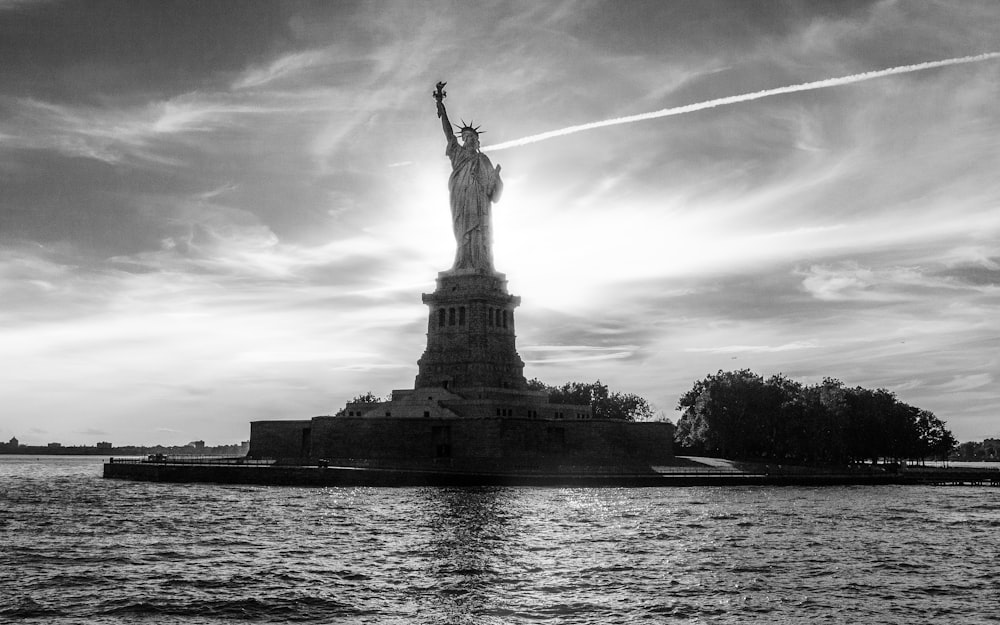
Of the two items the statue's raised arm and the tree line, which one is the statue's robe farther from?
the tree line

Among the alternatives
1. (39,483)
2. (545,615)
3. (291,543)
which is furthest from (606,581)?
(39,483)

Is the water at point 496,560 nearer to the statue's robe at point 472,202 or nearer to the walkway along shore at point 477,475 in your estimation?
the walkway along shore at point 477,475

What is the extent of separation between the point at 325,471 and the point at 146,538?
1223 inches

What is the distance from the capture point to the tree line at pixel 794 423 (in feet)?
356

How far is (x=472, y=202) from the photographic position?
9269 centimetres

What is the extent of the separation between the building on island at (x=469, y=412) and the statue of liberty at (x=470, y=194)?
9 centimetres

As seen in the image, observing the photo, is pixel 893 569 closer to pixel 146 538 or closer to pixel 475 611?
pixel 475 611

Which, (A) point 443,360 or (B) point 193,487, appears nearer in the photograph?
(B) point 193,487

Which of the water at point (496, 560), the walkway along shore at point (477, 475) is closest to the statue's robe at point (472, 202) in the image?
the walkway along shore at point (477, 475)

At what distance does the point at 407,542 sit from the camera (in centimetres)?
4431

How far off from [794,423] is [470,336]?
39.1 metres

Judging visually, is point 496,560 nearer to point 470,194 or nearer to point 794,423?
point 470,194

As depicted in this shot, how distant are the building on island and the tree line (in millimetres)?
20652

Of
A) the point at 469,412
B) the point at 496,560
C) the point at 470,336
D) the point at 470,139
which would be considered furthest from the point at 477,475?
the point at 496,560
